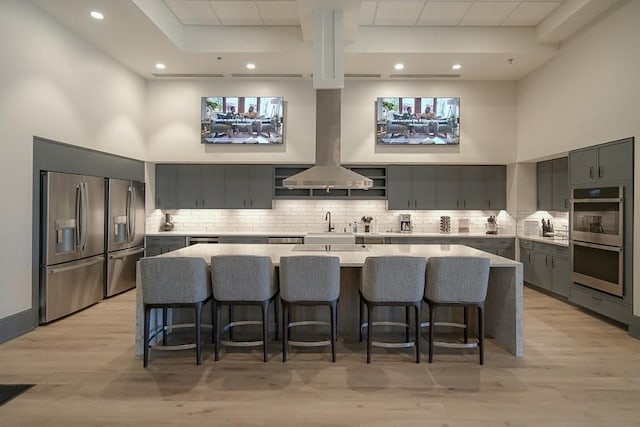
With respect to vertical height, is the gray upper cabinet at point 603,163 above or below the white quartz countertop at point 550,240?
above

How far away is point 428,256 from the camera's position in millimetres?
3600

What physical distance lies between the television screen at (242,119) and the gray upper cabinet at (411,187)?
7.23 ft

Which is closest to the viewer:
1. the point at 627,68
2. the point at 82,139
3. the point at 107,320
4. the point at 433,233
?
the point at 627,68

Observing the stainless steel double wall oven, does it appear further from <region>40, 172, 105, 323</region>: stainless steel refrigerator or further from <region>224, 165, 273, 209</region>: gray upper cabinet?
<region>40, 172, 105, 323</region>: stainless steel refrigerator

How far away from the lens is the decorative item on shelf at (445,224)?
23.2 feet

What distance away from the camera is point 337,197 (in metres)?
7.07

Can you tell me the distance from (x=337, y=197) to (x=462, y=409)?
4.84 metres

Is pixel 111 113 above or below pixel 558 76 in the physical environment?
below

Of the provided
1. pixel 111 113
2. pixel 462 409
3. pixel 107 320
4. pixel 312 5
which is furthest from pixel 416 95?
pixel 107 320

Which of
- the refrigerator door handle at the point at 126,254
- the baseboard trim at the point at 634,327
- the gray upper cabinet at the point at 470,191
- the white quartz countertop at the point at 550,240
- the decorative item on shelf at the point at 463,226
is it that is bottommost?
the baseboard trim at the point at 634,327

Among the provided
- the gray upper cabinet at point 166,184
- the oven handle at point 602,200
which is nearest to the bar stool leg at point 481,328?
the oven handle at point 602,200

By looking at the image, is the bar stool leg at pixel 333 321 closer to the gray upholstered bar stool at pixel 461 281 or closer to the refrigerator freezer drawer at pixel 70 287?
the gray upholstered bar stool at pixel 461 281

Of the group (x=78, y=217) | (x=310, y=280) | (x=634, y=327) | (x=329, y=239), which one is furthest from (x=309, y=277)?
(x=634, y=327)

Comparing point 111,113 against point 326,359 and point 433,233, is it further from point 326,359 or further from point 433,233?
point 433,233
